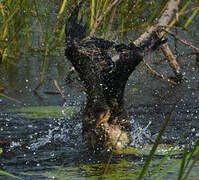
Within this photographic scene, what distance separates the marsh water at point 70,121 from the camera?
3301 mm

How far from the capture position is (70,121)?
4.82 meters

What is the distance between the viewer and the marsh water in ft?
10.8

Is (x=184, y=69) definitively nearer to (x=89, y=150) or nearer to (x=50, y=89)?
(x=50, y=89)

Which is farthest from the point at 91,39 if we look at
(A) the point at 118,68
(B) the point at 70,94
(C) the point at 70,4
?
(B) the point at 70,94

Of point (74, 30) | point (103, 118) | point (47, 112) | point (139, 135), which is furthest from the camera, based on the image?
point (47, 112)

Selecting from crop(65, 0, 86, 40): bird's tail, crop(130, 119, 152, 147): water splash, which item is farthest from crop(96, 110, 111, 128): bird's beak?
crop(65, 0, 86, 40): bird's tail

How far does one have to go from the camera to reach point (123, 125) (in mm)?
3600

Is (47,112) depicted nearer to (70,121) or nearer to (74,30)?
(70,121)

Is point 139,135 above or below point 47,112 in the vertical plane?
above

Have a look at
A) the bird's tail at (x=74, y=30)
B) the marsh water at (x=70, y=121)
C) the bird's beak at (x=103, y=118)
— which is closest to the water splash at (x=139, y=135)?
the marsh water at (x=70, y=121)

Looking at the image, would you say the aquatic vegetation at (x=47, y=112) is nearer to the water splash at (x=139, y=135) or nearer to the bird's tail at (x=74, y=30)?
the water splash at (x=139, y=135)

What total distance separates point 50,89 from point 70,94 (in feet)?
1.13

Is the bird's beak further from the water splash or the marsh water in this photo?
the water splash

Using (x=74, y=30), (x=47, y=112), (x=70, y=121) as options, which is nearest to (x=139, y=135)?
(x=74, y=30)
